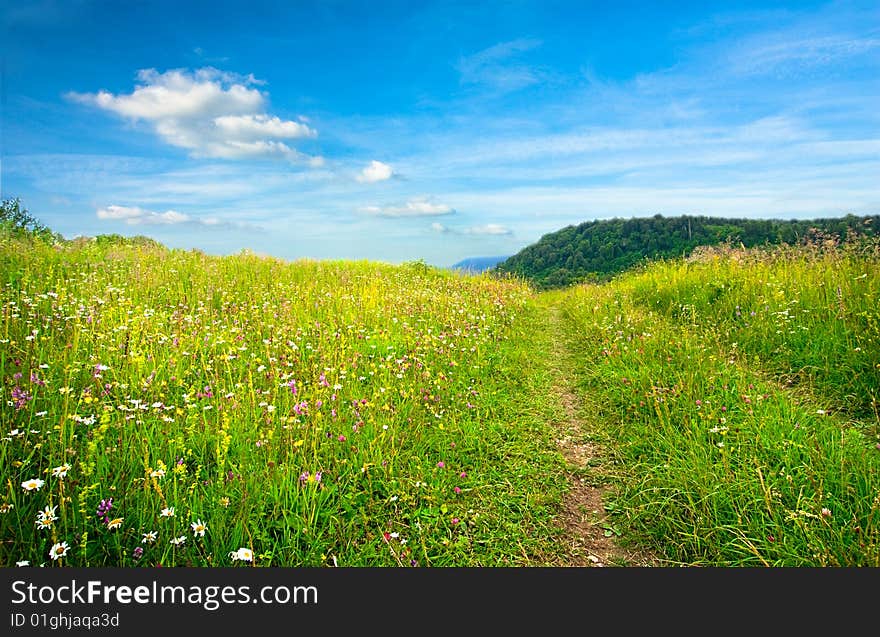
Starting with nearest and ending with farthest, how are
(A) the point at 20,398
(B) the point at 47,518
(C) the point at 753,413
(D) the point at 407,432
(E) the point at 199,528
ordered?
1. (B) the point at 47,518
2. (E) the point at 199,528
3. (A) the point at 20,398
4. (D) the point at 407,432
5. (C) the point at 753,413

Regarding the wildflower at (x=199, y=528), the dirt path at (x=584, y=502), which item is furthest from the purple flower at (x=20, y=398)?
the dirt path at (x=584, y=502)

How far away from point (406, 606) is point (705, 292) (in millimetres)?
9810

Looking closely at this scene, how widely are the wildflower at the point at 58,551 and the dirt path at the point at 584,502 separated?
2.92 metres

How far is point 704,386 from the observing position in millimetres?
5250

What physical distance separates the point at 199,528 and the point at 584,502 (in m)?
2.86

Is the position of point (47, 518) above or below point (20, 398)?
below

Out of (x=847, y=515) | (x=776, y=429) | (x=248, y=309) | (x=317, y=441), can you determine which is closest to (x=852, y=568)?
(x=847, y=515)

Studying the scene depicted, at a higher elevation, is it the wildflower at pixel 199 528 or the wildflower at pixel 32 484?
the wildflower at pixel 32 484

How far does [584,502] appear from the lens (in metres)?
3.78

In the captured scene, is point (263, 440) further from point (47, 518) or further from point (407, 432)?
point (47, 518)

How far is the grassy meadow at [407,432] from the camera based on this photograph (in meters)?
2.85

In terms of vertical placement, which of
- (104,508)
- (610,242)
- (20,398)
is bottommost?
(104,508)

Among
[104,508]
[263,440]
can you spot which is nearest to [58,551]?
[104,508]

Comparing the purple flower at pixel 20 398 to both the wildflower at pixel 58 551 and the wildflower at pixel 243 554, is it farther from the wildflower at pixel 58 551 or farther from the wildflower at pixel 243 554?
the wildflower at pixel 243 554
